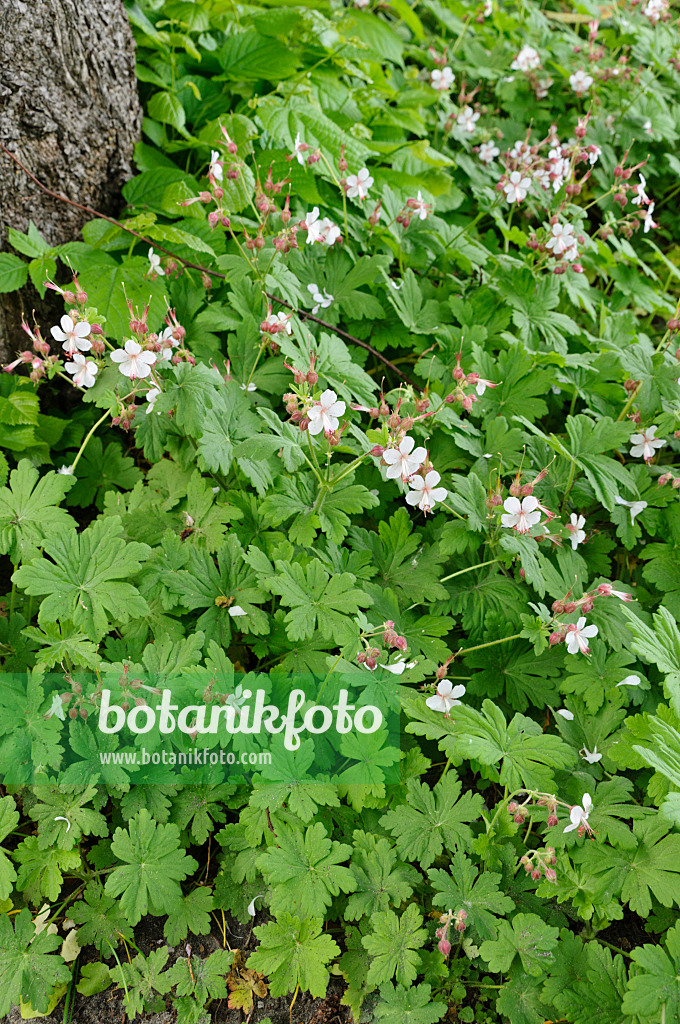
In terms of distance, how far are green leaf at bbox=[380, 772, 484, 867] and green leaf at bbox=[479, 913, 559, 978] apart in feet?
0.74

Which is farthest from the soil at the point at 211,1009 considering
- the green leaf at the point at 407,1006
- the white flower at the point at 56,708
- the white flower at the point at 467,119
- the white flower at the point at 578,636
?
the white flower at the point at 467,119

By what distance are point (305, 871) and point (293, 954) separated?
208mm

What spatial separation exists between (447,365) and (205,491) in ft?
3.52

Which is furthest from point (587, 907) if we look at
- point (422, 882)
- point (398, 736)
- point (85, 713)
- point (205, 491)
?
point (205, 491)

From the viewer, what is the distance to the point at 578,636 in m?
1.92

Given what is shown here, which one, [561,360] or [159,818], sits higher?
[561,360]

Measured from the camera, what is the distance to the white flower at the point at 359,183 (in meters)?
2.53

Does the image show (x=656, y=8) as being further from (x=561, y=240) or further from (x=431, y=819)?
(x=431, y=819)

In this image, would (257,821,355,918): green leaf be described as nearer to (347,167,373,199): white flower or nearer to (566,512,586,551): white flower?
(566,512,586,551): white flower

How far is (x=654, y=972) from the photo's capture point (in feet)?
5.35

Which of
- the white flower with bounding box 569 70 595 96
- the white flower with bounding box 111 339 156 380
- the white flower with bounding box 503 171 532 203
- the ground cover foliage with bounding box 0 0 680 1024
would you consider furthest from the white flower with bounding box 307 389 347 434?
the white flower with bounding box 569 70 595 96

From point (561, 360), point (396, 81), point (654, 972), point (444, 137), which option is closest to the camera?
point (654, 972)

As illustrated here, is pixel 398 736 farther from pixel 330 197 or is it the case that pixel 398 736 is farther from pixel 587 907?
pixel 330 197

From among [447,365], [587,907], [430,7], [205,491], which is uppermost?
[430,7]
